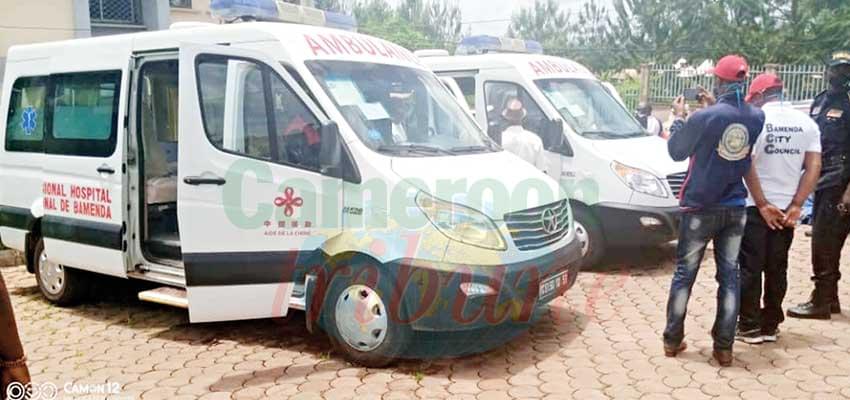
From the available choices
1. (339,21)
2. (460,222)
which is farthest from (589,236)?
(339,21)

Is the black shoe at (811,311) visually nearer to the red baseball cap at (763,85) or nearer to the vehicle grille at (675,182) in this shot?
the vehicle grille at (675,182)

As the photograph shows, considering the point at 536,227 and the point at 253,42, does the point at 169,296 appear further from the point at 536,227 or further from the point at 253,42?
the point at 536,227

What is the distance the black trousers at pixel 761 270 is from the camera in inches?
179

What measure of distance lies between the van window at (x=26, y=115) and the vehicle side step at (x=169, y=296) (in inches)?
72.0

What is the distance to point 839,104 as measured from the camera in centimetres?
508

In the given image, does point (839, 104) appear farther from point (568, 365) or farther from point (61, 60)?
point (61, 60)

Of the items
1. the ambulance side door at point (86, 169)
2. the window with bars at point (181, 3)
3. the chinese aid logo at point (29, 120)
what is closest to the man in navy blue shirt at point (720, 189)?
A: the ambulance side door at point (86, 169)

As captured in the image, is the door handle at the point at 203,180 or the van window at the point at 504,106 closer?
the door handle at the point at 203,180

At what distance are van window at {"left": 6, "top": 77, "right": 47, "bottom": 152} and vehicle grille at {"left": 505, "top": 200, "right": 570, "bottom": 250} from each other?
13.5 feet

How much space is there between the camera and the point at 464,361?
4.53 meters

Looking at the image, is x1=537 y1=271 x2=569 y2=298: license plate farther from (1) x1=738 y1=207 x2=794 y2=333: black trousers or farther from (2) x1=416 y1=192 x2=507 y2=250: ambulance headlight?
(1) x1=738 y1=207 x2=794 y2=333: black trousers

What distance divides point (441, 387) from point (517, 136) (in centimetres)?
303

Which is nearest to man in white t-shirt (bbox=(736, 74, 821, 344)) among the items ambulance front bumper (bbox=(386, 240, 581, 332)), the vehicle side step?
ambulance front bumper (bbox=(386, 240, 581, 332))

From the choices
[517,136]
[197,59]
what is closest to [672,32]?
[517,136]
